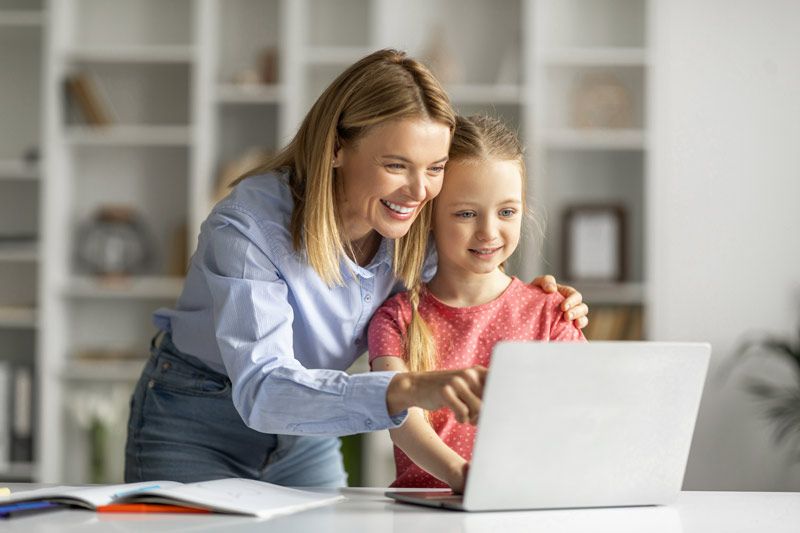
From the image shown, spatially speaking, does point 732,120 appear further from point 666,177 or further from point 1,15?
point 1,15

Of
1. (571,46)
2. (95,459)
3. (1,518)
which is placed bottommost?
(95,459)

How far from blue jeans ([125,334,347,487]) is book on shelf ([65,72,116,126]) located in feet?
8.57

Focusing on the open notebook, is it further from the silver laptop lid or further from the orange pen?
the silver laptop lid

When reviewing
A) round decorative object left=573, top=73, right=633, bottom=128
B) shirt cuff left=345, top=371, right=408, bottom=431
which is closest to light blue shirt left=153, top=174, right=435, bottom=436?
shirt cuff left=345, top=371, right=408, bottom=431

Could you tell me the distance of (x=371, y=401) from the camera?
4.48 ft

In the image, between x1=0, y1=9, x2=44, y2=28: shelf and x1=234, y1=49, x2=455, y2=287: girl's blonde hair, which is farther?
x1=0, y1=9, x2=44, y2=28: shelf

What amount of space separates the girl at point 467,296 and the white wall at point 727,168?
111 inches

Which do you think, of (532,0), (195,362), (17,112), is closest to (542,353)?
(195,362)

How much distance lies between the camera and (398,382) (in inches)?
53.4

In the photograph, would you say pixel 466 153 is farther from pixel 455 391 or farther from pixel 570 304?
pixel 455 391

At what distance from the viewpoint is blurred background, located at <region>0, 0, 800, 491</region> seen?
4285mm

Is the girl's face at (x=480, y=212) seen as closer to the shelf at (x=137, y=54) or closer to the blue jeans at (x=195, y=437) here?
the blue jeans at (x=195, y=437)

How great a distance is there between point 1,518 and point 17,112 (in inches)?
141

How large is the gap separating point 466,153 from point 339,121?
21 centimetres
